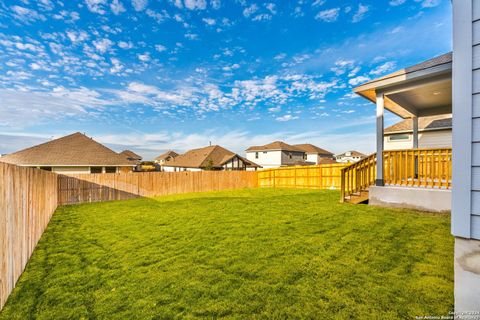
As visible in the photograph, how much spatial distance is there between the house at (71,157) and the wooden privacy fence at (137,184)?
608 centimetres

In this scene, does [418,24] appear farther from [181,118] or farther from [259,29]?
[181,118]

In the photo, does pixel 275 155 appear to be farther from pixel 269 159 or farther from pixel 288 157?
pixel 288 157

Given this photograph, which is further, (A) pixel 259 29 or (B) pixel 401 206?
(A) pixel 259 29

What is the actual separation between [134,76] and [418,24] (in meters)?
16.7

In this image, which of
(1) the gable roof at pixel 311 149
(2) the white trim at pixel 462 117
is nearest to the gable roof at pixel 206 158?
(1) the gable roof at pixel 311 149

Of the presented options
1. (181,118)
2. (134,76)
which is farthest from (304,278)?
(181,118)

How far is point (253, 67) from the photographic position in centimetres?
2017

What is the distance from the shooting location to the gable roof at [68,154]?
16844 mm

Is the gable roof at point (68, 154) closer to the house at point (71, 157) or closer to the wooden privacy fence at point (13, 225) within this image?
the house at point (71, 157)

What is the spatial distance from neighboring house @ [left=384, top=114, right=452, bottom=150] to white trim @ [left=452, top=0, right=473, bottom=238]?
13.1 m

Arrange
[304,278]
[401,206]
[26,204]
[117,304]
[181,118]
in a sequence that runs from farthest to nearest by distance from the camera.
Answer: [181,118]
[401,206]
[26,204]
[304,278]
[117,304]

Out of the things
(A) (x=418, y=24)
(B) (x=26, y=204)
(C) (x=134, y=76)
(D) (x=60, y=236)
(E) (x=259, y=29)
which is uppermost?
(E) (x=259, y=29)

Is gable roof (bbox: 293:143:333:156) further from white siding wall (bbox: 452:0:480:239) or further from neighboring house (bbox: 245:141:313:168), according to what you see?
white siding wall (bbox: 452:0:480:239)

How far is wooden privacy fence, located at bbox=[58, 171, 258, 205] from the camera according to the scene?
12.0 metres
